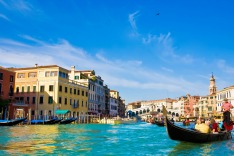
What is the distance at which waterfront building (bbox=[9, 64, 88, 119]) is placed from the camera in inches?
1341

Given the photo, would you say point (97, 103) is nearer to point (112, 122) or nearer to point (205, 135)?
point (112, 122)

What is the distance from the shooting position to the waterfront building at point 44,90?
34069mm

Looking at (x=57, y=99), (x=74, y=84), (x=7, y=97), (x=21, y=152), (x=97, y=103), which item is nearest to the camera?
(x=21, y=152)

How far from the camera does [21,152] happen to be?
845 cm

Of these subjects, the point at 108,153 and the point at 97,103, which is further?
the point at 97,103

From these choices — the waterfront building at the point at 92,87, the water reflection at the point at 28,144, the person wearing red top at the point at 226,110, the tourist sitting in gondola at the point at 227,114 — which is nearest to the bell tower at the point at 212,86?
the waterfront building at the point at 92,87

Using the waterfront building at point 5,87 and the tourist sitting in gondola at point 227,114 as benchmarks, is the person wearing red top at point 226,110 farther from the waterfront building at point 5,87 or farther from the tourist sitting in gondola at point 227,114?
the waterfront building at point 5,87

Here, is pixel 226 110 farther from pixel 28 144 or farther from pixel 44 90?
pixel 44 90

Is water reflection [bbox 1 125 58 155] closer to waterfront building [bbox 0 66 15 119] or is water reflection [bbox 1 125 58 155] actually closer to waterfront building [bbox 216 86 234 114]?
waterfront building [bbox 0 66 15 119]

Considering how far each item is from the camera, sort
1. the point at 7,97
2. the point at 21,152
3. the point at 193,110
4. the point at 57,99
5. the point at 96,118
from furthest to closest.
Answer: the point at 193,110, the point at 96,118, the point at 57,99, the point at 7,97, the point at 21,152

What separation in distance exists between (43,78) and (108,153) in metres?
27.7

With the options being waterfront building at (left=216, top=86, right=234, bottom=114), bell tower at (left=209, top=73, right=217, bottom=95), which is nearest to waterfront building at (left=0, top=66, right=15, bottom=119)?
waterfront building at (left=216, top=86, right=234, bottom=114)

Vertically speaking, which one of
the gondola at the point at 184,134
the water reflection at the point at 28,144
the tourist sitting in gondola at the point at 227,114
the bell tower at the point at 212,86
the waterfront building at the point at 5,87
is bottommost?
the water reflection at the point at 28,144

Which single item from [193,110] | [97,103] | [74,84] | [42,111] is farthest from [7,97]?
[193,110]
